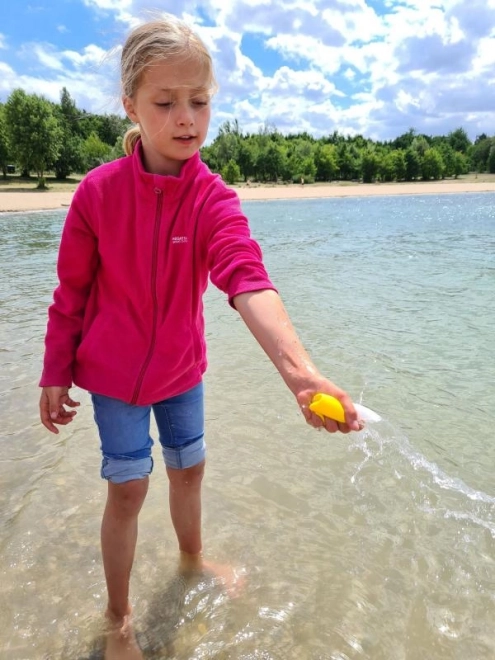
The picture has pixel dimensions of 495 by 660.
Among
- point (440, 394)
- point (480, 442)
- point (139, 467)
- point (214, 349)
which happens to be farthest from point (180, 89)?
point (214, 349)

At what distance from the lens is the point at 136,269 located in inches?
67.4

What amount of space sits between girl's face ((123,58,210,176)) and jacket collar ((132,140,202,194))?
4 centimetres

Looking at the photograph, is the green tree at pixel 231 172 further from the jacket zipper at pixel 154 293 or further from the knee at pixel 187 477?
the jacket zipper at pixel 154 293

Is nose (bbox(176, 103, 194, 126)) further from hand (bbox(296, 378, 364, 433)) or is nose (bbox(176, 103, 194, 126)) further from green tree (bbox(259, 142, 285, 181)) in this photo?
green tree (bbox(259, 142, 285, 181))

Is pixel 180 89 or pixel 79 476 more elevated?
pixel 180 89

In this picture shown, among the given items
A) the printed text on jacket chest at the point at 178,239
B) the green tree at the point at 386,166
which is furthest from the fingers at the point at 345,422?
the green tree at the point at 386,166

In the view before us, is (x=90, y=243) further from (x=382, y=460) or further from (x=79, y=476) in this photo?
(x=382, y=460)

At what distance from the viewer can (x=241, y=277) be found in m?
1.48

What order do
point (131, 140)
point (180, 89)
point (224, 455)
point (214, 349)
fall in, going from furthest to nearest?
point (214, 349)
point (224, 455)
point (131, 140)
point (180, 89)

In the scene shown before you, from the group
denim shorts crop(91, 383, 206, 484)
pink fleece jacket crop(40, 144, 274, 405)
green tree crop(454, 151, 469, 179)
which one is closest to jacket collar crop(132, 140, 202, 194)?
pink fleece jacket crop(40, 144, 274, 405)

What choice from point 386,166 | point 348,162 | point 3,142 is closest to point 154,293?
point 3,142

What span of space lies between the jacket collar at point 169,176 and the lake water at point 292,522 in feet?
A: 5.59

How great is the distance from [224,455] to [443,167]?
104 meters

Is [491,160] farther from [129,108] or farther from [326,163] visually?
[129,108]
